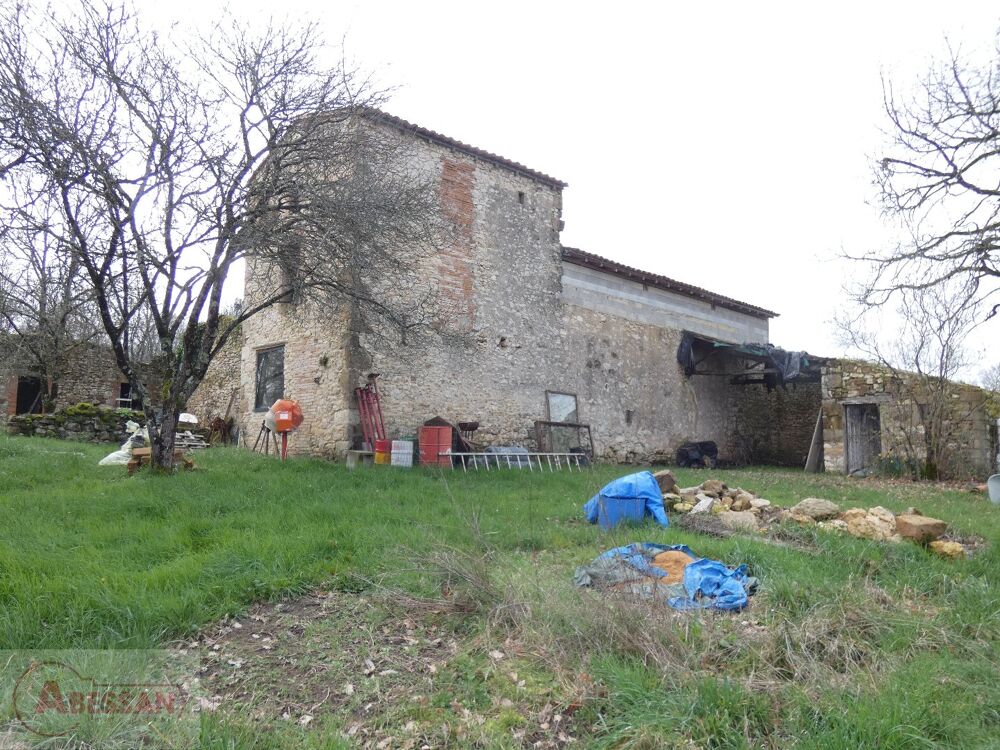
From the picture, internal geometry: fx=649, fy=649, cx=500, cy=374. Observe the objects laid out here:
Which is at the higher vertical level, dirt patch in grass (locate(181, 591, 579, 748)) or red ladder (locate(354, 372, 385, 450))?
red ladder (locate(354, 372, 385, 450))

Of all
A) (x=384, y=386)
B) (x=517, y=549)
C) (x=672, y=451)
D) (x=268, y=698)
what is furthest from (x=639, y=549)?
(x=672, y=451)

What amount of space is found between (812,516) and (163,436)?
840cm

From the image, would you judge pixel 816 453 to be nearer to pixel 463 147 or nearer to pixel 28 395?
pixel 463 147

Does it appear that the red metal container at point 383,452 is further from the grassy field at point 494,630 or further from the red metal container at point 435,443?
the grassy field at point 494,630

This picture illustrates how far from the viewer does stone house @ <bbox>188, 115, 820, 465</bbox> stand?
12.1 meters

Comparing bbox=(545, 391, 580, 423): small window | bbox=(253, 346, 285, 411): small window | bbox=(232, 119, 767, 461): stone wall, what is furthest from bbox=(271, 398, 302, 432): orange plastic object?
bbox=(545, 391, 580, 423): small window

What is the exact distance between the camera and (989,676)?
332 centimetres

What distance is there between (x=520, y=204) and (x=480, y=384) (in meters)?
4.29

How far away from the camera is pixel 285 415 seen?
1180cm

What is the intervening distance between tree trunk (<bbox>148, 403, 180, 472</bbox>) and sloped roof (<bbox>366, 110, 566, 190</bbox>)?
563 cm

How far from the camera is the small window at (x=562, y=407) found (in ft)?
48.0

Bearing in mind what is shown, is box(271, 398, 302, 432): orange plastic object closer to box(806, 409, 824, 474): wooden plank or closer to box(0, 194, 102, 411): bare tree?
box(0, 194, 102, 411): bare tree

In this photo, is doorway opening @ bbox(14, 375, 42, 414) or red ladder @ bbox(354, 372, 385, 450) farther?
doorway opening @ bbox(14, 375, 42, 414)

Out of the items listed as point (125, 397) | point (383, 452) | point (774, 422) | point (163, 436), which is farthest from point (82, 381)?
point (774, 422)
